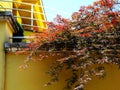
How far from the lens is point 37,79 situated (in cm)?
829

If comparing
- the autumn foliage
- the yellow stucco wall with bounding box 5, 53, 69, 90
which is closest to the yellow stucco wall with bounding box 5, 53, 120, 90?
the yellow stucco wall with bounding box 5, 53, 69, 90

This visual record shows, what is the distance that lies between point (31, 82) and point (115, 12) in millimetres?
2535

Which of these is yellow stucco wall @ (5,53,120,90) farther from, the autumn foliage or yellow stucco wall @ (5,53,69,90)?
the autumn foliage

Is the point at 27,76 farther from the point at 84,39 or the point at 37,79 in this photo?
the point at 84,39

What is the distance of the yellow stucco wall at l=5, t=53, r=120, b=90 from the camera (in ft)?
27.1

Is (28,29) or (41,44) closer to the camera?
(41,44)

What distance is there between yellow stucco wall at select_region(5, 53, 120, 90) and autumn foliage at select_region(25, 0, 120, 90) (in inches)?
10.9

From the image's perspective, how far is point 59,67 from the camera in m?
8.08

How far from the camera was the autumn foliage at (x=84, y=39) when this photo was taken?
754cm

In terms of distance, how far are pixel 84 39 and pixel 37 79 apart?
4.97ft

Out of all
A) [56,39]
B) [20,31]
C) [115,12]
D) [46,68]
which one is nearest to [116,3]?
[115,12]

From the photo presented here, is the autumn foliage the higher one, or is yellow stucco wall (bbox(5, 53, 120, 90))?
the autumn foliage

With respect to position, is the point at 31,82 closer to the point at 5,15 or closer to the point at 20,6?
the point at 5,15

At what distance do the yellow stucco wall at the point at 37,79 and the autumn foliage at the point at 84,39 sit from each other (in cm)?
28
